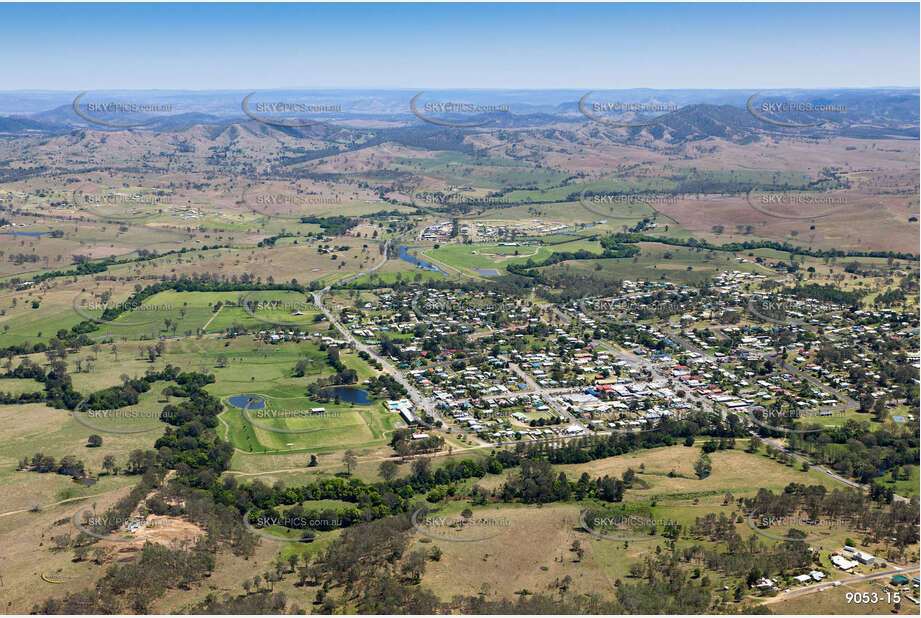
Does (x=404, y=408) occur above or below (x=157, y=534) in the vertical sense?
below

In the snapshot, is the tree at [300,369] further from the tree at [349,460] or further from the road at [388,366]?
the tree at [349,460]

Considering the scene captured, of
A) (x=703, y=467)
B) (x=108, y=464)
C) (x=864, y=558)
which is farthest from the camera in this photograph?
(x=703, y=467)

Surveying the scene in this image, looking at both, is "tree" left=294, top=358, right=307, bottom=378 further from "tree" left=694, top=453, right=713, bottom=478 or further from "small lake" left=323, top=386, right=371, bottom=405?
"tree" left=694, top=453, right=713, bottom=478

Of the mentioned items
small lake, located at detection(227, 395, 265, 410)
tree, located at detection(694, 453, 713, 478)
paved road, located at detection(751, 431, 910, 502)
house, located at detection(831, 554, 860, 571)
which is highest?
house, located at detection(831, 554, 860, 571)

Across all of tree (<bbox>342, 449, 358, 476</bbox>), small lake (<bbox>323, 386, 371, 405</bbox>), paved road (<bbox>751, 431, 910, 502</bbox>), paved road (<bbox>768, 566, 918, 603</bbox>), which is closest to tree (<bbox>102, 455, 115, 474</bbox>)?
tree (<bbox>342, 449, 358, 476</bbox>)

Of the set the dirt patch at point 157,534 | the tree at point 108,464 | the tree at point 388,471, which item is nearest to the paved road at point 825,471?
the tree at point 388,471

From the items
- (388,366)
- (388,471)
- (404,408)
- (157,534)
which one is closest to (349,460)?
(388,471)

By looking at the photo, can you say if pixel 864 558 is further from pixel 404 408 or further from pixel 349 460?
pixel 404 408
